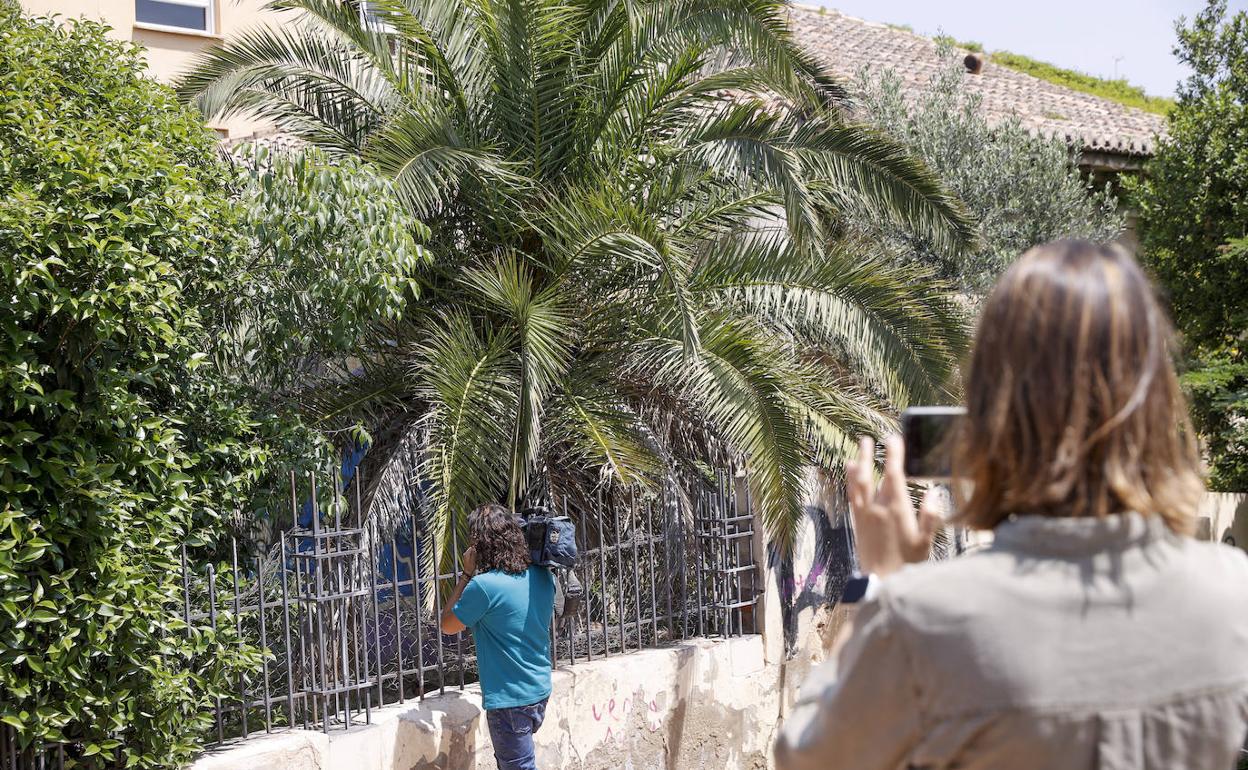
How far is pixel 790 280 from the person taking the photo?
7.55 meters

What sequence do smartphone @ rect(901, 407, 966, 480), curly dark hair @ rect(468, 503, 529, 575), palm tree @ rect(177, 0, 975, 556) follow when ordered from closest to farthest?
smartphone @ rect(901, 407, 966, 480), curly dark hair @ rect(468, 503, 529, 575), palm tree @ rect(177, 0, 975, 556)

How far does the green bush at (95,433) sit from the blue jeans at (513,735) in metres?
1.16

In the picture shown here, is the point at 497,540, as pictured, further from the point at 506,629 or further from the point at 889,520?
the point at 889,520

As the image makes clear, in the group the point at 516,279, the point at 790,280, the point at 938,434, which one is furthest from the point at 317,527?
the point at 938,434

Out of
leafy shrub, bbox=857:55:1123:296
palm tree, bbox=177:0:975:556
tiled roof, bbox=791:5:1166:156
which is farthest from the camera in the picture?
tiled roof, bbox=791:5:1166:156

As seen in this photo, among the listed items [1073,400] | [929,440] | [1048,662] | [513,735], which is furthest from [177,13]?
[1048,662]

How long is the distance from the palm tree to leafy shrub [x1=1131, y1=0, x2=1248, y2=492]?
6.07 meters

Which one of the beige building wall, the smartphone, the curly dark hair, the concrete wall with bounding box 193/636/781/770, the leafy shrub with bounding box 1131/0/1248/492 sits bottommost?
the concrete wall with bounding box 193/636/781/770

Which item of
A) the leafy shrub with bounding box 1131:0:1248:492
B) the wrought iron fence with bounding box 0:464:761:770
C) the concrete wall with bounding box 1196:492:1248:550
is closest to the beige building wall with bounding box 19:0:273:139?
the wrought iron fence with bounding box 0:464:761:770

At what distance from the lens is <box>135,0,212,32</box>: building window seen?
1281 cm

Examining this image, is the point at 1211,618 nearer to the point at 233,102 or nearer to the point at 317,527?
the point at 317,527

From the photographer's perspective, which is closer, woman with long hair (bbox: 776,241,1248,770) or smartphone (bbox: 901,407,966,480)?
woman with long hair (bbox: 776,241,1248,770)

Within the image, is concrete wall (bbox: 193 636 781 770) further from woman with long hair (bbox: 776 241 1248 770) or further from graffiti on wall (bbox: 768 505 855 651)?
woman with long hair (bbox: 776 241 1248 770)

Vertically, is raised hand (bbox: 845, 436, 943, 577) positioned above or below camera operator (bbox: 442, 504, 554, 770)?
above
